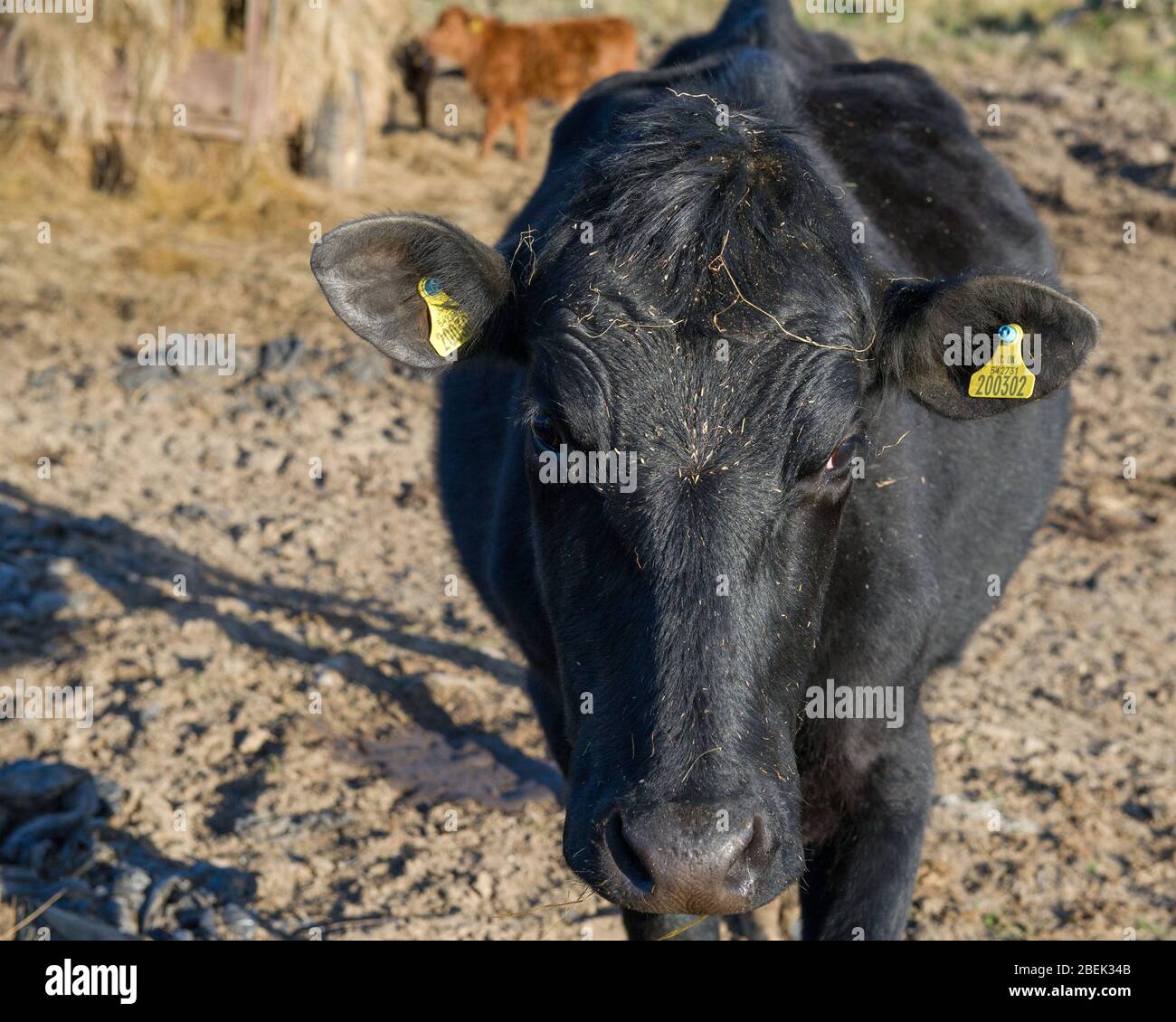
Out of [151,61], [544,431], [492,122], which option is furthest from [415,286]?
[492,122]

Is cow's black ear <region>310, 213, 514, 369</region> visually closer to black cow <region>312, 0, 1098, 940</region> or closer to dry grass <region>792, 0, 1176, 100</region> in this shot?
black cow <region>312, 0, 1098, 940</region>

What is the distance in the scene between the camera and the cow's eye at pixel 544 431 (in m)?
2.62

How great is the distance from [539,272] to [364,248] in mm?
385

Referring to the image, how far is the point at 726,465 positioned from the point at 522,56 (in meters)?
9.90

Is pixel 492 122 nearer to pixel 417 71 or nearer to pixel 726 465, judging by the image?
pixel 417 71

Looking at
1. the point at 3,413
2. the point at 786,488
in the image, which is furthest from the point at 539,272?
the point at 3,413

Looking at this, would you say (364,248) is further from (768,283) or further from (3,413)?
(3,413)

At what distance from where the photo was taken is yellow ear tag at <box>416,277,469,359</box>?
2.78 metres

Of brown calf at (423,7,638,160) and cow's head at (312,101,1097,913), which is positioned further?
brown calf at (423,7,638,160)

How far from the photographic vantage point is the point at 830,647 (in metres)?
3.06

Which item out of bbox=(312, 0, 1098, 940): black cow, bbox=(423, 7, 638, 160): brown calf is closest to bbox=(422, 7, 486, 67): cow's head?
bbox=(423, 7, 638, 160): brown calf

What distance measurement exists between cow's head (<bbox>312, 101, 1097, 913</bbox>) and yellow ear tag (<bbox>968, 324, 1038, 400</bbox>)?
3 centimetres

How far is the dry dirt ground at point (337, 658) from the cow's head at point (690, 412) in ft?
4.57

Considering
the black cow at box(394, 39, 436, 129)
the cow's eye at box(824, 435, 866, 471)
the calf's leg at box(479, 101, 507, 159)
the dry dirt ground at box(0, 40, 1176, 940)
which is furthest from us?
the black cow at box(394, 39, 436, 129)
